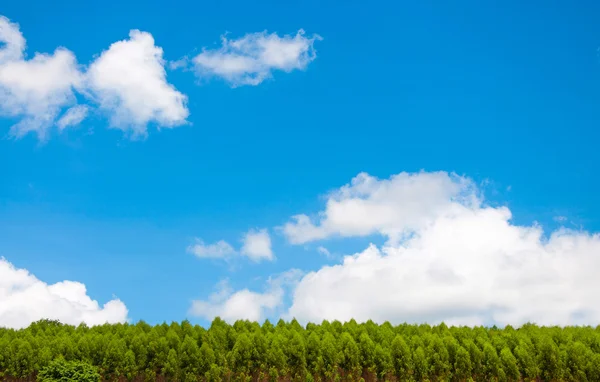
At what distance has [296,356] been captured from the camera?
84.4ft

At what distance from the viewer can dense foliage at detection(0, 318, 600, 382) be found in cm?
2530

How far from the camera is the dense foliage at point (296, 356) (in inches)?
996

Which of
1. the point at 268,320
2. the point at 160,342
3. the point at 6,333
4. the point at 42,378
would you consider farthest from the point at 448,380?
the point at 6,333

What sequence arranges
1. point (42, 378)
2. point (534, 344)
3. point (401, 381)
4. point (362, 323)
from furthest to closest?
point (362, 323)
point (534, 344)
point (401, 381)
point (42, 378)

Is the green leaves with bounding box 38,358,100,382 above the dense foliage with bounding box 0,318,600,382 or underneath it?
underneath

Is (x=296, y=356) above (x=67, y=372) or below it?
above

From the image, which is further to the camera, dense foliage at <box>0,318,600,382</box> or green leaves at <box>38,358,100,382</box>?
dense foliage at <box>0,318,600,382</box>

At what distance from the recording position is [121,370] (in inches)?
990

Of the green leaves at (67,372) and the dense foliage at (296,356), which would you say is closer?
the green leaves at (67,372)

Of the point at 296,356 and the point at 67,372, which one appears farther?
the point at 296,356

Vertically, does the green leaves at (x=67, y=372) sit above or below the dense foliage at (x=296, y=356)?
below

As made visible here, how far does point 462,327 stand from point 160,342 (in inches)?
580

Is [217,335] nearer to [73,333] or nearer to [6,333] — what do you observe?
[73,333]

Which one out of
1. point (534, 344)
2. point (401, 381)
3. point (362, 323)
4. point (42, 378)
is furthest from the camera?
point (362, 323)
